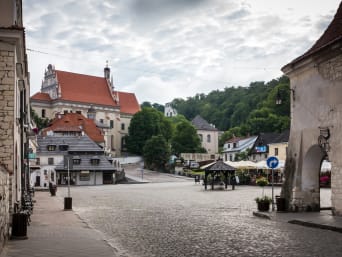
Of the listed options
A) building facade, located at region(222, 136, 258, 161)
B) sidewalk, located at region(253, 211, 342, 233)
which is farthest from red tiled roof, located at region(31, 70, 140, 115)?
sidewalk, located at region(253, 211, 342, 233)

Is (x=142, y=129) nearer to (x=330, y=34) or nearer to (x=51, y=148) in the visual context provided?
(x=51, y=148)

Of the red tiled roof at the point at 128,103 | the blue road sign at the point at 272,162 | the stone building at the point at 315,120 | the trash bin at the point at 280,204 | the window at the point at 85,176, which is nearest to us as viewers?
the stone building at the point at 315,120

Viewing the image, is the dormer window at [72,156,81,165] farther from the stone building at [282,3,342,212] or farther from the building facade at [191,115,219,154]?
the building facade at [191,115,219,154]

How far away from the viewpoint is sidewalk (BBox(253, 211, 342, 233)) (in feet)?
52.3

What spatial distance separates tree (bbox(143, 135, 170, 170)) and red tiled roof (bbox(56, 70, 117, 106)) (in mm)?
30436

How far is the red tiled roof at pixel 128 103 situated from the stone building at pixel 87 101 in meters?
0.36

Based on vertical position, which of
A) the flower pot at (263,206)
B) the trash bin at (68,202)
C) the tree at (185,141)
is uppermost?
the tree at (185,141)

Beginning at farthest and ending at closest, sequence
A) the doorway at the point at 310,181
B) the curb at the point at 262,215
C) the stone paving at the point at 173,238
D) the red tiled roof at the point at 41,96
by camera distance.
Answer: the red tiled roof at the point at 41,96 < the doorway at the point at 310,181 < the curb at the point at 262,215 < the stone paving at the point at 173,238

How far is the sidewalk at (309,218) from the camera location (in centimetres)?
1593

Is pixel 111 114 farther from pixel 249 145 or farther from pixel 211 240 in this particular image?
pixel 211 240

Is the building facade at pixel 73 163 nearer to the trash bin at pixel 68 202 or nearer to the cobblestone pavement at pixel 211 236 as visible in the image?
the trash bin at pixel 68 202

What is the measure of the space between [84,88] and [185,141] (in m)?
30.1

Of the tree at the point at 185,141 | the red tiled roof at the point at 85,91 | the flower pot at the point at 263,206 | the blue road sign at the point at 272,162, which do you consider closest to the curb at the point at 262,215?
the flower pot at the point at 263,206

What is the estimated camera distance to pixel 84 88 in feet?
413
